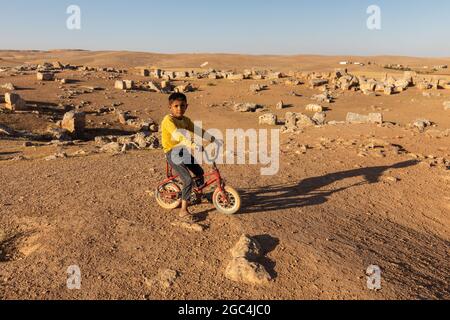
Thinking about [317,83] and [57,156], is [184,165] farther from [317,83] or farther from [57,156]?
[317,83]

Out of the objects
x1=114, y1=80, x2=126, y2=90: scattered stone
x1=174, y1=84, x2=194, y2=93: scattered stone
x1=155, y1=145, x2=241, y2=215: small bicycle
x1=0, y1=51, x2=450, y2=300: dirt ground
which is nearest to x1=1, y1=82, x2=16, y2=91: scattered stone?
x1=114, y1=80, x2=126, y2=90: scattered stone

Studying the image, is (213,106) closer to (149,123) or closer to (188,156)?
(149,123)

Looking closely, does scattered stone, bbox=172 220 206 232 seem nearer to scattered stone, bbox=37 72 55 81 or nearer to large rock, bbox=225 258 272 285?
large rock, bbox=225 258 272 285

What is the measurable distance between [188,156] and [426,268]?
12.6ft

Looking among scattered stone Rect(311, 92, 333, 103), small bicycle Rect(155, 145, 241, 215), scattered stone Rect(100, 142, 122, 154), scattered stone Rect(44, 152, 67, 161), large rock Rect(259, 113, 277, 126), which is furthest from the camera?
scattered stone Rect(311, 92, 333, 103)

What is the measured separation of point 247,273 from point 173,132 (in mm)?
2463

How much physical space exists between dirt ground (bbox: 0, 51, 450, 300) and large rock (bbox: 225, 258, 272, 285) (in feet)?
0.35

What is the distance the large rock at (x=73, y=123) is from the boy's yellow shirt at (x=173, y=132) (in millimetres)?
13316

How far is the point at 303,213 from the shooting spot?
22.9 ft

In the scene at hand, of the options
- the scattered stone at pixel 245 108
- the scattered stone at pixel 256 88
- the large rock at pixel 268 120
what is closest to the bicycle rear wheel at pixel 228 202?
the large rock at pixel 268 120

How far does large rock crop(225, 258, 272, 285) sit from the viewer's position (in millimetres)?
4725

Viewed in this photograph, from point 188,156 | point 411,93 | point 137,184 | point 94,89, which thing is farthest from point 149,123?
point 411,93

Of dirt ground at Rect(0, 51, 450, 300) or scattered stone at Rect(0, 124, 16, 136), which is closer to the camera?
dirt ground at Rect(0, 51, 450, 300)

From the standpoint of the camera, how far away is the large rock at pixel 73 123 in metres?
18.2
